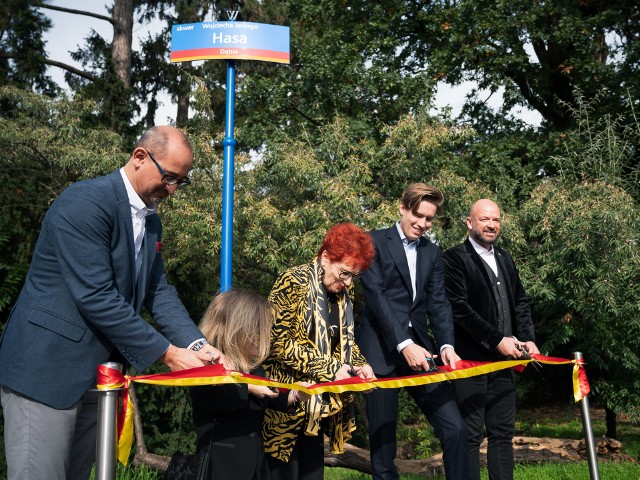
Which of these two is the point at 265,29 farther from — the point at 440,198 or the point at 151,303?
the point at 151,303

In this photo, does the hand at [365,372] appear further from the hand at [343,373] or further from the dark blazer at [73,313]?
the dark blazer at [73,313]

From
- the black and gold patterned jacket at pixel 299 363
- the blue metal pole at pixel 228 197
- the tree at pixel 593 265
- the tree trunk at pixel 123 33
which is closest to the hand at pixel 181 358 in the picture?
the black and gold patterned jacket at pixel 299 363

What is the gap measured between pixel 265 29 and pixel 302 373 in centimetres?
357

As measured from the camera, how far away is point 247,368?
3668 mm

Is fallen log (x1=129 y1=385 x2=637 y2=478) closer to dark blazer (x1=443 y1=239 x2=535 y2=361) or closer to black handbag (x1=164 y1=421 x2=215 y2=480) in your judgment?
dark blazer (x1=443 y1=239 x2=535 y2=361)

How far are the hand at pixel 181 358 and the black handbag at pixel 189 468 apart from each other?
56 cm

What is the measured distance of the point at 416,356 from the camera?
461 centimetres

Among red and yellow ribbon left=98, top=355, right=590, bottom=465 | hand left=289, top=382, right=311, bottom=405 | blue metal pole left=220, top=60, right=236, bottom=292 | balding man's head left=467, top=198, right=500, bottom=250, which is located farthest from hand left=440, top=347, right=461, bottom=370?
blue metal pole left=220, top=60, right=236, bottom=292

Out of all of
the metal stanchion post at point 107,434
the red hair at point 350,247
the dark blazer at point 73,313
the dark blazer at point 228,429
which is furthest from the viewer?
the red hair at point 350,247

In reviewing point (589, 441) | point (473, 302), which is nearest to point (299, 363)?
point (473, 302)

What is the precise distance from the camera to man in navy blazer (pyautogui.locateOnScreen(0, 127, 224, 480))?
2.95 m

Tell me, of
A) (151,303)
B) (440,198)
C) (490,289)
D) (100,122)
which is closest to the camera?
(151,303)

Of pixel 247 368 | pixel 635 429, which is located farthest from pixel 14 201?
pixel 635 429

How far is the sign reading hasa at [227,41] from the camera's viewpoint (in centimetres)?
646
